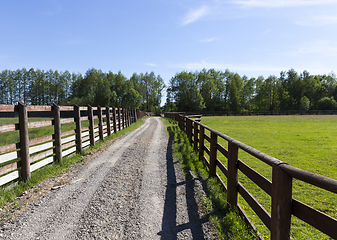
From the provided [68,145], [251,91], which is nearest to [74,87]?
[251,91]

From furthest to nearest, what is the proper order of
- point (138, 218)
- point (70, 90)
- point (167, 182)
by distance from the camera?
point (70, 90) → point (167, 182) → point (138, 218)

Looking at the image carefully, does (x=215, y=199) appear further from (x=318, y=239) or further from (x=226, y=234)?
(x=318, y=239)

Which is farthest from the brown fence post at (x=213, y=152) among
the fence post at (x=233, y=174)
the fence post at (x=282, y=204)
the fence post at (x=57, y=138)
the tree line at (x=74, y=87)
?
the tree line at (x=74, y=87)

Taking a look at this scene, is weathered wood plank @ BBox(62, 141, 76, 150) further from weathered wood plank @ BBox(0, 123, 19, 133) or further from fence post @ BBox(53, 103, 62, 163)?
weathered wood plank @ BBox(0, 123, 19, 133)

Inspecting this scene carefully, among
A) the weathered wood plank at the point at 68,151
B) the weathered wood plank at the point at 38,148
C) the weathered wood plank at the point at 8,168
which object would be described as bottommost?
the weathered wood plank at the point at 68,151

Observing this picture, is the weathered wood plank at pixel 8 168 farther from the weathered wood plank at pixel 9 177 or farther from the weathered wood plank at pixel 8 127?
the weathered wood plank at pixel 8 127

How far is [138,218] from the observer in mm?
3484

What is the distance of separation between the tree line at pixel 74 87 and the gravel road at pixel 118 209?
6416cm

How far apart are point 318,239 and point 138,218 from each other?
2.78 meters

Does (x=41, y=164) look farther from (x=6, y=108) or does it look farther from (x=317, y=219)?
(x=317, y=219)

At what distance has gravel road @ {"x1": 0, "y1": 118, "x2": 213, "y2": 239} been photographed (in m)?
3.10

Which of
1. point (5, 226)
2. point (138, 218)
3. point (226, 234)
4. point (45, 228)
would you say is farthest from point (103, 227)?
point (226, 234)

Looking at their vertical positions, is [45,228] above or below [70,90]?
below

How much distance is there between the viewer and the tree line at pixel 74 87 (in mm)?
71062
